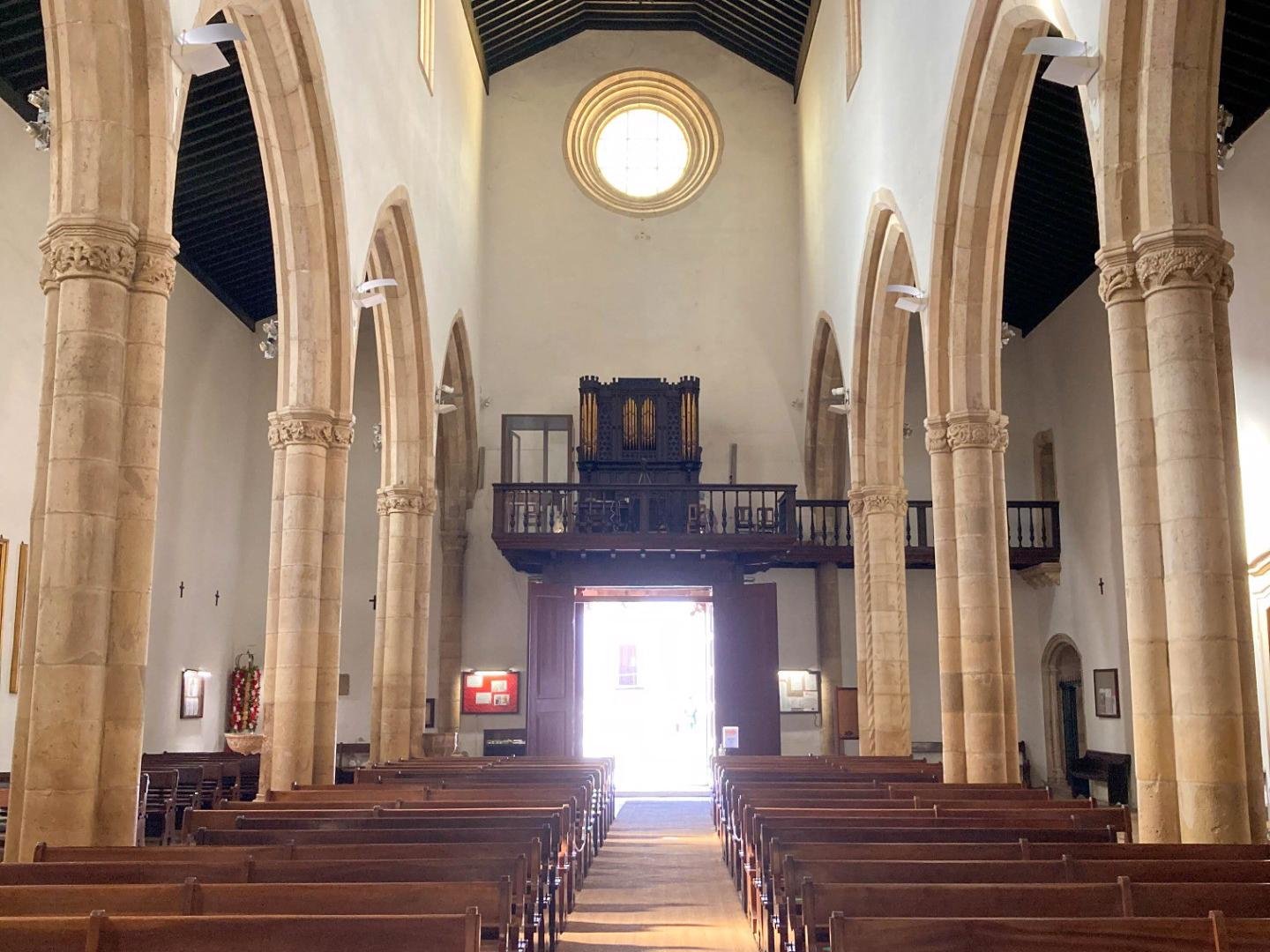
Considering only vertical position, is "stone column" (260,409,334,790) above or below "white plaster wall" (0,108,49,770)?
below

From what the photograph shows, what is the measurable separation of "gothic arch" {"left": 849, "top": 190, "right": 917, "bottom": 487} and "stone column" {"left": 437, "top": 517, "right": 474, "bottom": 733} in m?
7.64


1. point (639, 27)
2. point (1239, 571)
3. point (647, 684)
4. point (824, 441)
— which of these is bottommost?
point (647, 684)

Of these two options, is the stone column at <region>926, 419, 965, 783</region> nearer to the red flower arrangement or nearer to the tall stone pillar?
the tall stone pillar

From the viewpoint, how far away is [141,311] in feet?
25.7

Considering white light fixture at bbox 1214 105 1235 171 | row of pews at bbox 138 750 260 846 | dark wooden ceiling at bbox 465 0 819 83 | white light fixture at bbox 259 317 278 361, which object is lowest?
row of pews at bbox 138 750 260 846

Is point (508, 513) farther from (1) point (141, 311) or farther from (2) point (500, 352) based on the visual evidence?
(1) point (141, 311)

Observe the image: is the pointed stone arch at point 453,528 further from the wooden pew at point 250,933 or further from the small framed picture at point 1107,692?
the wooden pew at point 250,933

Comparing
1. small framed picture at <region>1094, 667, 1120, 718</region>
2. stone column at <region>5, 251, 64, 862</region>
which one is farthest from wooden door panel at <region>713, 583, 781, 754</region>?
stone column at <region>5, 251, 64, 862</region>

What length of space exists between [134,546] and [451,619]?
48.3 feet

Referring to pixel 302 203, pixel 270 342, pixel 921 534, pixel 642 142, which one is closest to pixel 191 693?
pixel 270 342

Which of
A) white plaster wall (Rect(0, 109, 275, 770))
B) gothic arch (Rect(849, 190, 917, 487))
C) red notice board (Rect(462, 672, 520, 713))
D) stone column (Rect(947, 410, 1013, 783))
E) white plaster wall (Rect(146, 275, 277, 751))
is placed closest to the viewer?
stone column (Rect(947, 410, 1013, 783))

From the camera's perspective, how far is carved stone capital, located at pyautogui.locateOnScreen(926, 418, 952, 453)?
507 inches

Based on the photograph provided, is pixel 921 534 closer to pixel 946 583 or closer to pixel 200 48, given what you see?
pixel 946 583

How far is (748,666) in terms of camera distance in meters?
20.9
